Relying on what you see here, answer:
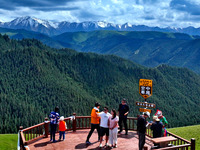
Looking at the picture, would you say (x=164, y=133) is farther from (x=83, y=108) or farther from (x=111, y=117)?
(x=83, y=108)

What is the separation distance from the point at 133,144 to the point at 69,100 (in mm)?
170905

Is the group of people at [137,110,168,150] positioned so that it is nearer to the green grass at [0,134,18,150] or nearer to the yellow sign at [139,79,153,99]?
the yellow sign at [139,79,153,99]

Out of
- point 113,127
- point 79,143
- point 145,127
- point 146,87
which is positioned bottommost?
point 79,143

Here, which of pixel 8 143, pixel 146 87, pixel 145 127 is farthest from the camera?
pixel 8 143

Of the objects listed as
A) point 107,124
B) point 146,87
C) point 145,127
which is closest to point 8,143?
point 107,124

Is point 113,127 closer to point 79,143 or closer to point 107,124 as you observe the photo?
point 107,124

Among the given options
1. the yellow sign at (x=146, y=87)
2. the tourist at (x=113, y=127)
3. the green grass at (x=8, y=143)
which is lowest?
the green grass at (x=8, y=143)

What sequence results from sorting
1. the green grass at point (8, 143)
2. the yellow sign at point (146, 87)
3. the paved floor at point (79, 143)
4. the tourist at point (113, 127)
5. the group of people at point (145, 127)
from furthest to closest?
the green grass at point (8, 143), the yellow sign at point (146, 87), the paved floor at point (79, 143), the tourist at point (113, 127), the group of people at point (145, 127)

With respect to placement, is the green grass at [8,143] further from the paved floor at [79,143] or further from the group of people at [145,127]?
the group of people at [145,127]

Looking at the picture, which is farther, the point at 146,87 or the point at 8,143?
the point at 8,143

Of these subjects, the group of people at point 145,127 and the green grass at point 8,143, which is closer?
the group of people at point 145,127

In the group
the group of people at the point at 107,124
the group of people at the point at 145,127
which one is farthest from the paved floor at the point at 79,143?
the group of people at the point at 145,127

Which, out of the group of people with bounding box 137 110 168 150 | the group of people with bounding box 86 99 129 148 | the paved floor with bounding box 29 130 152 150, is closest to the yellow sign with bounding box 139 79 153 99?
the paved floor with bounding box 29 130 152 150

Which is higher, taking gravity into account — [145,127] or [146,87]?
[146,87]
